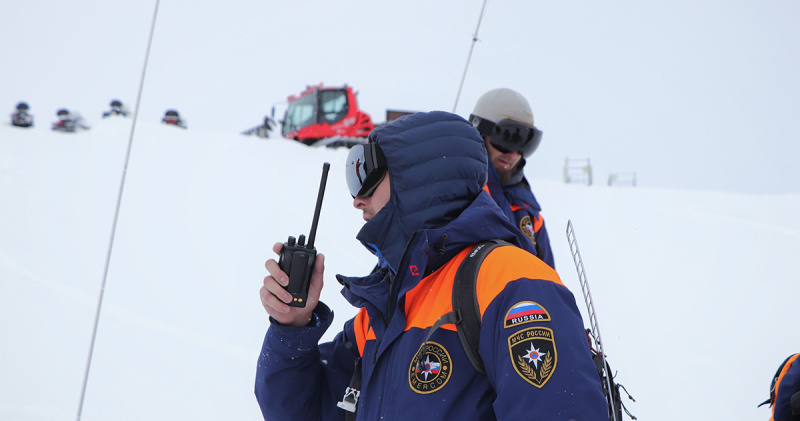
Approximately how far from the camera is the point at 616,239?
8891 mm

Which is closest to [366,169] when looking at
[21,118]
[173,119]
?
[21,118]

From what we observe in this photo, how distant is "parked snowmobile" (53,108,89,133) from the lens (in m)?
14.1

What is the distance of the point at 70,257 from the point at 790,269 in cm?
866

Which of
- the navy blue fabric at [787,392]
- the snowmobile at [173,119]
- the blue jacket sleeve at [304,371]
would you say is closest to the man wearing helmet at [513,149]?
the navy blue fabric at [787,392]

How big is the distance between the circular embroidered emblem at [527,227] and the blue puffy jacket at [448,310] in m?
1.23

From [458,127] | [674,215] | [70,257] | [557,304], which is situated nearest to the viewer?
[557,304]

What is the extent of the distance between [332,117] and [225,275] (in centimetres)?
1097

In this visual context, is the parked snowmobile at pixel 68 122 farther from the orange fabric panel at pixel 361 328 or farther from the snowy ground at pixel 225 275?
the orange fabric panel at pixel 361 328

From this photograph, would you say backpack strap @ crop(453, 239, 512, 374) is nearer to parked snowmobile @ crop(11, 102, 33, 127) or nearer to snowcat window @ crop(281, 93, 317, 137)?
parked snowmobile @ crop(11, 102, 33, 127)

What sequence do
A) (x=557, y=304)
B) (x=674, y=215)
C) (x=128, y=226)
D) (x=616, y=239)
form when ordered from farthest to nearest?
(x=674, y=215), (x=616, y=239), (x=128, y=226), (x=557, y=304)

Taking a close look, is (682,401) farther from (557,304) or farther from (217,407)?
(557,304)

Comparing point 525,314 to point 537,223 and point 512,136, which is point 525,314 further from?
point 512,136

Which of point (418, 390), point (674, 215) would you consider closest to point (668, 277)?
point (674, 215)

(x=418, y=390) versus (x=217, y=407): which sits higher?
(x=418, y=390)
